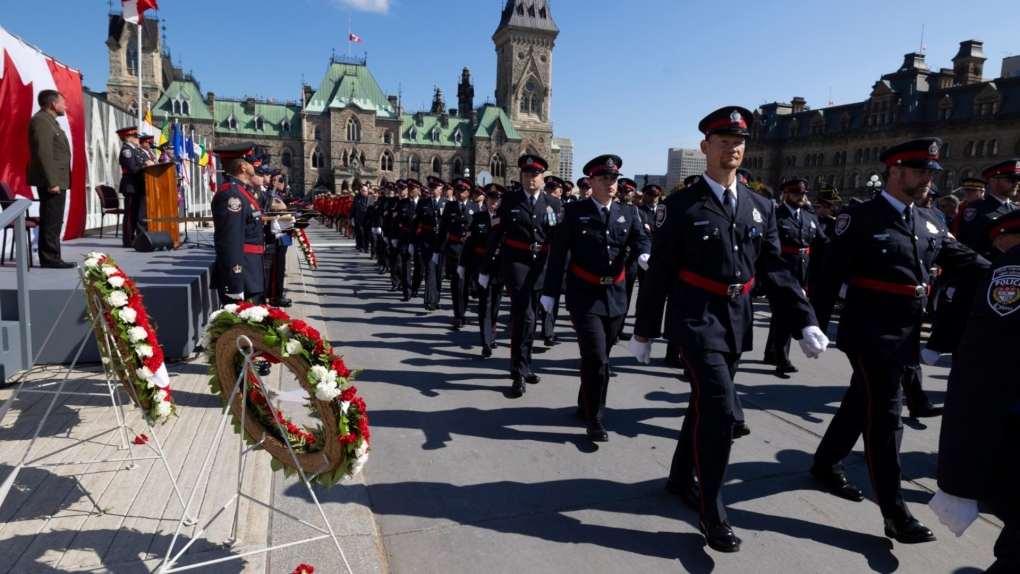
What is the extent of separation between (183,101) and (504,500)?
8222cm

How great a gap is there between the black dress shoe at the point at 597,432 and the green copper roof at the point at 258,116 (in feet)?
259

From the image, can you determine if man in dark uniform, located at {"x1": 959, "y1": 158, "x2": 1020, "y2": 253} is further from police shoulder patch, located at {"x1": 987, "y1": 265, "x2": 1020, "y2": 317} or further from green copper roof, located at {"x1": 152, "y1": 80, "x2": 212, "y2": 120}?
green copper roof, located at {"x1": 152, "y1": 80, "x2": 212, "y2": 120}

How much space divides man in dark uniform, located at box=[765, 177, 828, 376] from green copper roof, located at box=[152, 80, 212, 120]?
78.0 m

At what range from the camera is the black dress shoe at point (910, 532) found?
3.55m

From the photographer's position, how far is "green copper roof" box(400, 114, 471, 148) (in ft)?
271

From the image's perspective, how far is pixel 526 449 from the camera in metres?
4.95

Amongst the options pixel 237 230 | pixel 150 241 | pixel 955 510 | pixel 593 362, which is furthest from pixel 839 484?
pixel 150 241

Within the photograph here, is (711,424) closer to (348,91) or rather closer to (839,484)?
(839,484)

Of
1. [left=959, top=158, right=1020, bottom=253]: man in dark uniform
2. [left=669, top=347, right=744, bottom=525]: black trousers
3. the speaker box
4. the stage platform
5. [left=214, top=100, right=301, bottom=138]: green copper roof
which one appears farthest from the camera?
[left=214, top=100, right=301, bottom=138]: green copper roof

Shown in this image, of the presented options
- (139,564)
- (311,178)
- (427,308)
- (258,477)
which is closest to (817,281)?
(258,477)

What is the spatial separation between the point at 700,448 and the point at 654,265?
3.74ft

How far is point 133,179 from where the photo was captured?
11.4 meters

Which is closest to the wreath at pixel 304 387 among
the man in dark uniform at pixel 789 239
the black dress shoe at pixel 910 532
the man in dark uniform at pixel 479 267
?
the black dress shoe at pixel 910 532

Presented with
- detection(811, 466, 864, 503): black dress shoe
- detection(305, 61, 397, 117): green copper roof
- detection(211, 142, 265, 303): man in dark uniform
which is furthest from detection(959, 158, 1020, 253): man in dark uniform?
detection(305, 61, 397, 117): green copper roof
